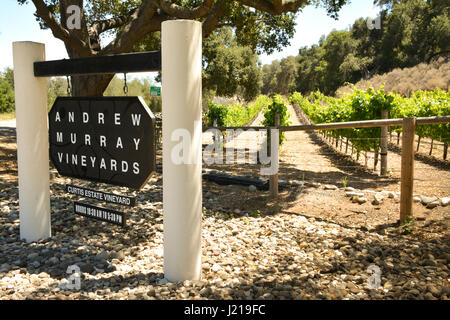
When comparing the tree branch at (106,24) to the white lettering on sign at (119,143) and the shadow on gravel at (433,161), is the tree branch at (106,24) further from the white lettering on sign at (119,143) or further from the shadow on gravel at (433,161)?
the shadow on gravel at (433,161)

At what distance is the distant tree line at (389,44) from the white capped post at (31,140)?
181 ft

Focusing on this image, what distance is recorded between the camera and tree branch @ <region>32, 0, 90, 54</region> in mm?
8195

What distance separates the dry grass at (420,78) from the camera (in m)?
40.4

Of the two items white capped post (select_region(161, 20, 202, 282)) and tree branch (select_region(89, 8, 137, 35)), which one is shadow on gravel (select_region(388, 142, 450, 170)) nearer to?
tree branch (select_region(89, 8, 137, 35))

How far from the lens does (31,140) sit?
423 centimetres

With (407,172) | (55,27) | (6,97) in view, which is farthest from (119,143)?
(6,97)

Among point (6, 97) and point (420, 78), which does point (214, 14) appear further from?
point (420, 78)

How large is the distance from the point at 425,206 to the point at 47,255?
4800mm

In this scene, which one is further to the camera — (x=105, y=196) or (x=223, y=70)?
(x=223, y=70)

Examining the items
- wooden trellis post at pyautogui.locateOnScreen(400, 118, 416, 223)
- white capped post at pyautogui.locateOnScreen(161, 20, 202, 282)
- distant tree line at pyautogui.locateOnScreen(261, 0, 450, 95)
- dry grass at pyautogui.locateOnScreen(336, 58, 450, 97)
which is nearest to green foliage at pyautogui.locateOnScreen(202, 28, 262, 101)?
dry grass at pyautogui.locateOnScreen(336, 58, 450, 97)

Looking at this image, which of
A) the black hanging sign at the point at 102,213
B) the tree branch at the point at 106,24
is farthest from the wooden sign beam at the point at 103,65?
the tree branch at the point at 106,24

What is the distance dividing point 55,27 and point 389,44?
59.6m
